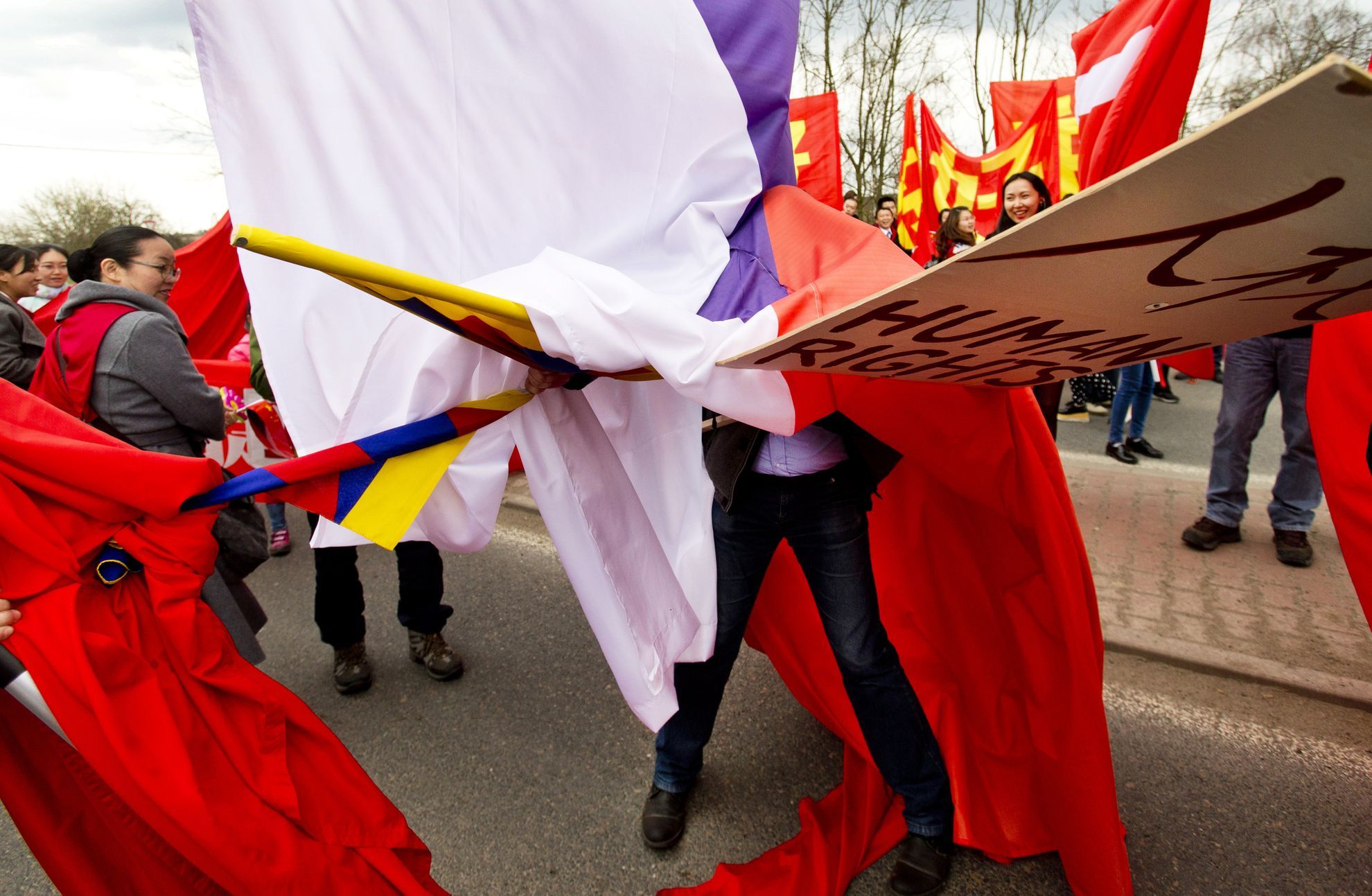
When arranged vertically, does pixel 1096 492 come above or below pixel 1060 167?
below

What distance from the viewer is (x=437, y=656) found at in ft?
10.1

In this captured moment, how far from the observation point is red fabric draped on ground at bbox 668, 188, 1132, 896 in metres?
1.60

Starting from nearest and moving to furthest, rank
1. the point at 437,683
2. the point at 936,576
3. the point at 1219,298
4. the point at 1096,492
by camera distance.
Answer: the point at 1219,298 → the point at 936,576 → the point at 437,683 → the point at 1096,492

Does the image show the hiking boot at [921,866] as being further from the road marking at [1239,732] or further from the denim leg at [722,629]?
the road marking at [1239,732]

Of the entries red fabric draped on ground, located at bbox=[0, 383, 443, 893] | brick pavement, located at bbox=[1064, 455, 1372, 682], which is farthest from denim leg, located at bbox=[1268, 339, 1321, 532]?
red fabric draped on ground, located at bbox=[0, 383, 443, 893]

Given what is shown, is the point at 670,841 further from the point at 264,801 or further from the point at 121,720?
the point at 121,720

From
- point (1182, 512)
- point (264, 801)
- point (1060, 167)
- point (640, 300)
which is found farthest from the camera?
point (1060, 167)

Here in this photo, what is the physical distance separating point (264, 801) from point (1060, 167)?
5.73 m

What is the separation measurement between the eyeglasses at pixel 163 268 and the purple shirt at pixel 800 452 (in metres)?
1.97

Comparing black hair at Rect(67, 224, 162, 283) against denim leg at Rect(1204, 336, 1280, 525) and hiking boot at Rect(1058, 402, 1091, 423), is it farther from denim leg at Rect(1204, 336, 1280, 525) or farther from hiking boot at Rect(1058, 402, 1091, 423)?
hiking boot at Rect(1058, 402, 1091, 423)

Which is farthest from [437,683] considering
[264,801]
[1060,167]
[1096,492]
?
[1060,167]

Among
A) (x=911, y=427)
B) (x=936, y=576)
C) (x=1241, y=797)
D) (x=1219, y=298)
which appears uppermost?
(x=1219, y=298)

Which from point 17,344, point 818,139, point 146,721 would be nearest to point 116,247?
point 17,344

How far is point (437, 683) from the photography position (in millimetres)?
3049
